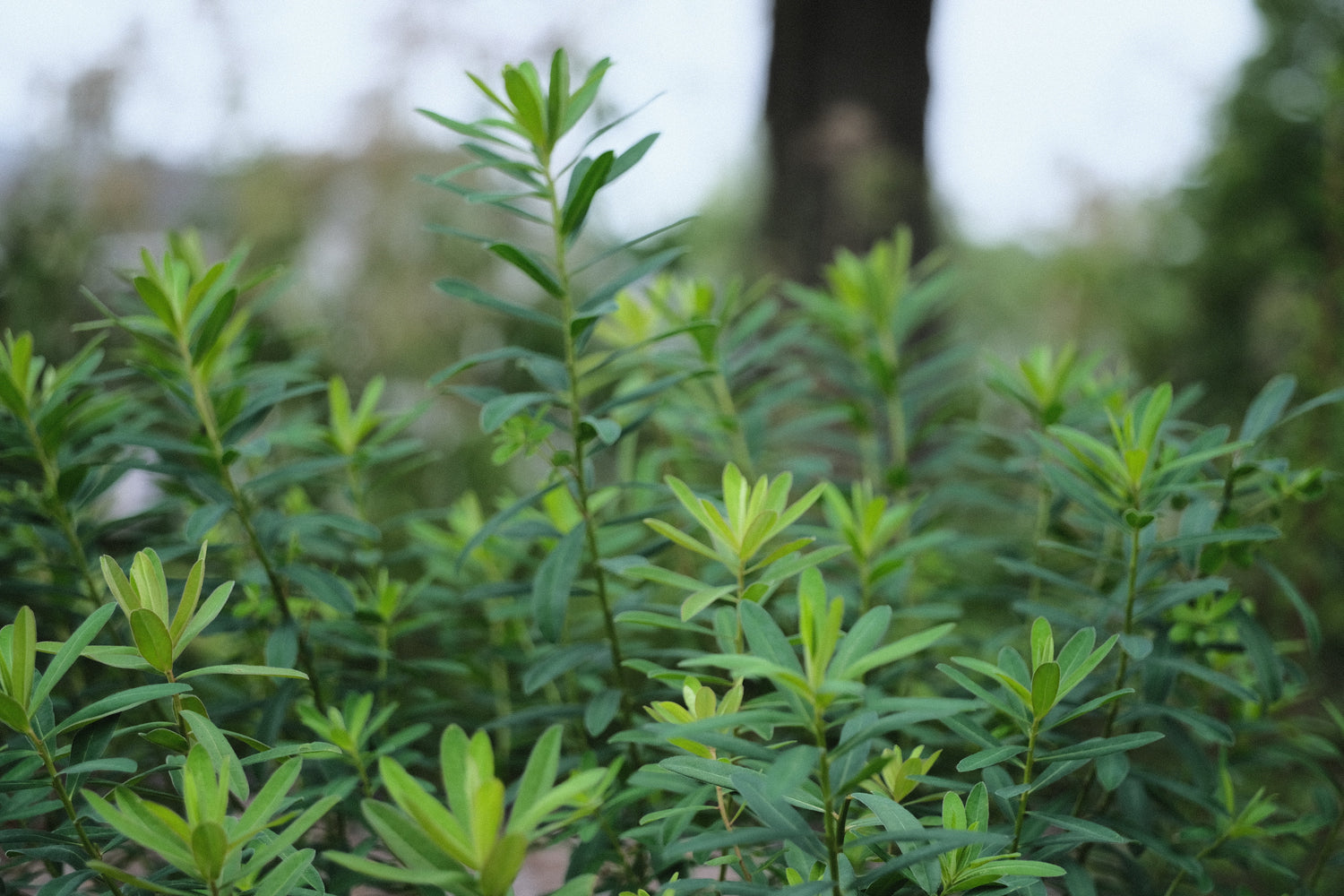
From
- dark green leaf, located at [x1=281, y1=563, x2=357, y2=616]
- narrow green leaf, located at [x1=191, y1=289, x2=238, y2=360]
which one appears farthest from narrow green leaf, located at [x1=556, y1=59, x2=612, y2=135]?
dark green leaf, located at [x1=281, y1=563, x2=357, y2=616]

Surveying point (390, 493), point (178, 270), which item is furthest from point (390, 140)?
point (178, 270)

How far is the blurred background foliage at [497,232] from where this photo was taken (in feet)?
13.6

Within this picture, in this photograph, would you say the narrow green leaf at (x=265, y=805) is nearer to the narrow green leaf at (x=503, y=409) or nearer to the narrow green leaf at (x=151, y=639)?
the narrow green leaf at (x=151, y=639)

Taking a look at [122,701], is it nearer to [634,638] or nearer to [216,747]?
[216,747]

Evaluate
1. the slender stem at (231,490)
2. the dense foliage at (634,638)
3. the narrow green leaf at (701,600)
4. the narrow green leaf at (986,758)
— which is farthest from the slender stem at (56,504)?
the narrow green leaf at (986,758)

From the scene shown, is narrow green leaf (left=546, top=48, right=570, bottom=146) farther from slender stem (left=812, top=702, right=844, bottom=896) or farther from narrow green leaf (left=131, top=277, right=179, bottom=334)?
slender stem (left=812, top=702, right=844, bottom=896)

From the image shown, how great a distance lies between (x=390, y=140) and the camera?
7.70 meters

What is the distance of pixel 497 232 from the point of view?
7.16m

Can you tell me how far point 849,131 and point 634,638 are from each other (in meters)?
2.53

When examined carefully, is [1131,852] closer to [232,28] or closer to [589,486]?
[589,486]

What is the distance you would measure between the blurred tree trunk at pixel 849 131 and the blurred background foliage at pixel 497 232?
0.31 ft

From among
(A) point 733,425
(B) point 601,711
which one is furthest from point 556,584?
(A) point 733,425

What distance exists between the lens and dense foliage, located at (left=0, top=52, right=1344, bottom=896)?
70 cm

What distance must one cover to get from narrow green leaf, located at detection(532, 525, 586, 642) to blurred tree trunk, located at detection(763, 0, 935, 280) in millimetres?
2523
